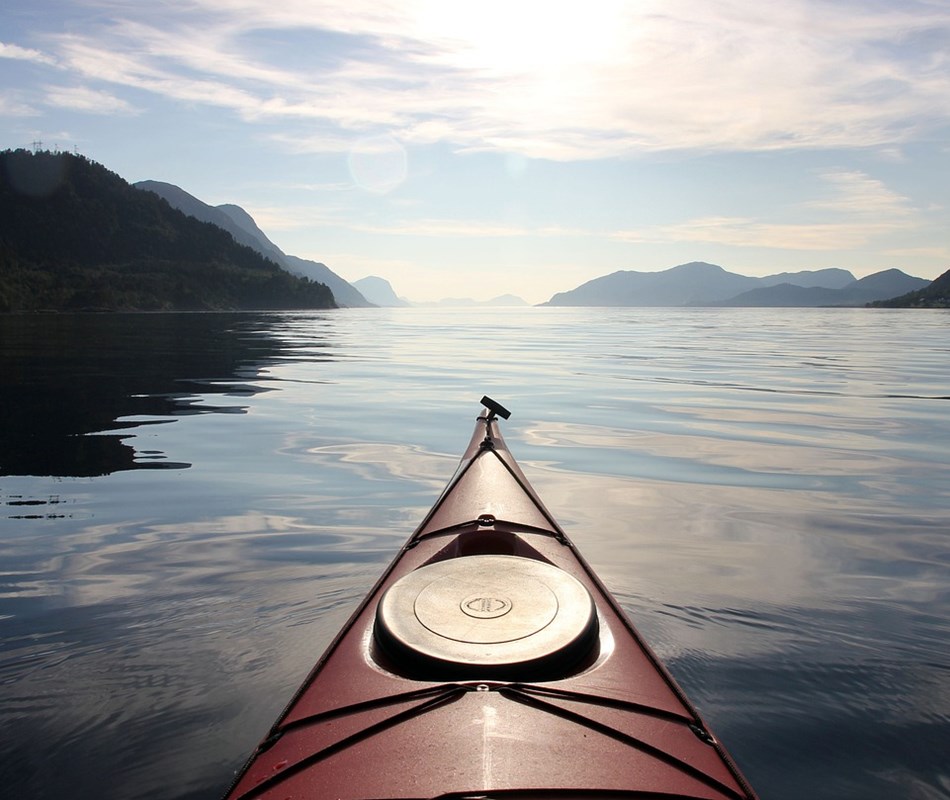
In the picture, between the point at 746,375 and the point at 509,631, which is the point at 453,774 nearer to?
the point at 509,631

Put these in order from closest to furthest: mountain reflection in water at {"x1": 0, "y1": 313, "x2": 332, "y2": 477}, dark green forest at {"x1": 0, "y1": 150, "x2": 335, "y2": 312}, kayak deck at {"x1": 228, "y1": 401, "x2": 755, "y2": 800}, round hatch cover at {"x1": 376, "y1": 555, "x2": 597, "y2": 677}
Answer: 1. kayak deck at {"x1": 228, "y1": 401, "x2": 755, "y2": 800}
2. round hatch cover at {"x1": 376, "y1": 555, "x2": 597, "y2": 677}
3. mountain reflection in water at {"x1": 0, "y1": 313, "x2": 332, "y2": 477}
4. dark green forest at {"x1": 0, "y1": 150, "x2": 335, "y2": 312}

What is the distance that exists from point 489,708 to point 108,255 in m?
207

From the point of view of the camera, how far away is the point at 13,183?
188125 mm

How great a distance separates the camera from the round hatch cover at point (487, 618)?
3244 mm

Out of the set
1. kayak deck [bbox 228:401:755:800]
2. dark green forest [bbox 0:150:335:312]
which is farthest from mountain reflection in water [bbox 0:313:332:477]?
dark green forest [bbox 0:150:335:312]

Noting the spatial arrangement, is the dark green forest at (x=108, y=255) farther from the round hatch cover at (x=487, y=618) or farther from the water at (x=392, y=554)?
the round hatch cover at (x=487, y=618)

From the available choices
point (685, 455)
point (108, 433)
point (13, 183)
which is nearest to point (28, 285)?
point (13, 183)

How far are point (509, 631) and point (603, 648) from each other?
568 millimetres

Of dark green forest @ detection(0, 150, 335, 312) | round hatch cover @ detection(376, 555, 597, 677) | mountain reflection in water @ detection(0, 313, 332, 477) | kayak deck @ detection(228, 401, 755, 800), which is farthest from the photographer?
dark green forest @ detection(0, 150, 335, 312)

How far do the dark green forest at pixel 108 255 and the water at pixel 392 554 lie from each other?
127479 millimetres

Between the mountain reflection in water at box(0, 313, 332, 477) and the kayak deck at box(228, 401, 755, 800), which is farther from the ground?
the kayak deck at box(228, 401, 755, 800)

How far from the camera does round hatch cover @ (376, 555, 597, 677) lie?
128 inches

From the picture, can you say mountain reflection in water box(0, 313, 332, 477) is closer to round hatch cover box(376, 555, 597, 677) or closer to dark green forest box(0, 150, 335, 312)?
round hatch cover box(376, 555, 597, 677)

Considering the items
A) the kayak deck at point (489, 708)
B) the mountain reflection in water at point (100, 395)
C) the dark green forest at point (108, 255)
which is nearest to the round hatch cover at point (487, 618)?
the kayak deck at point (489, 708)
